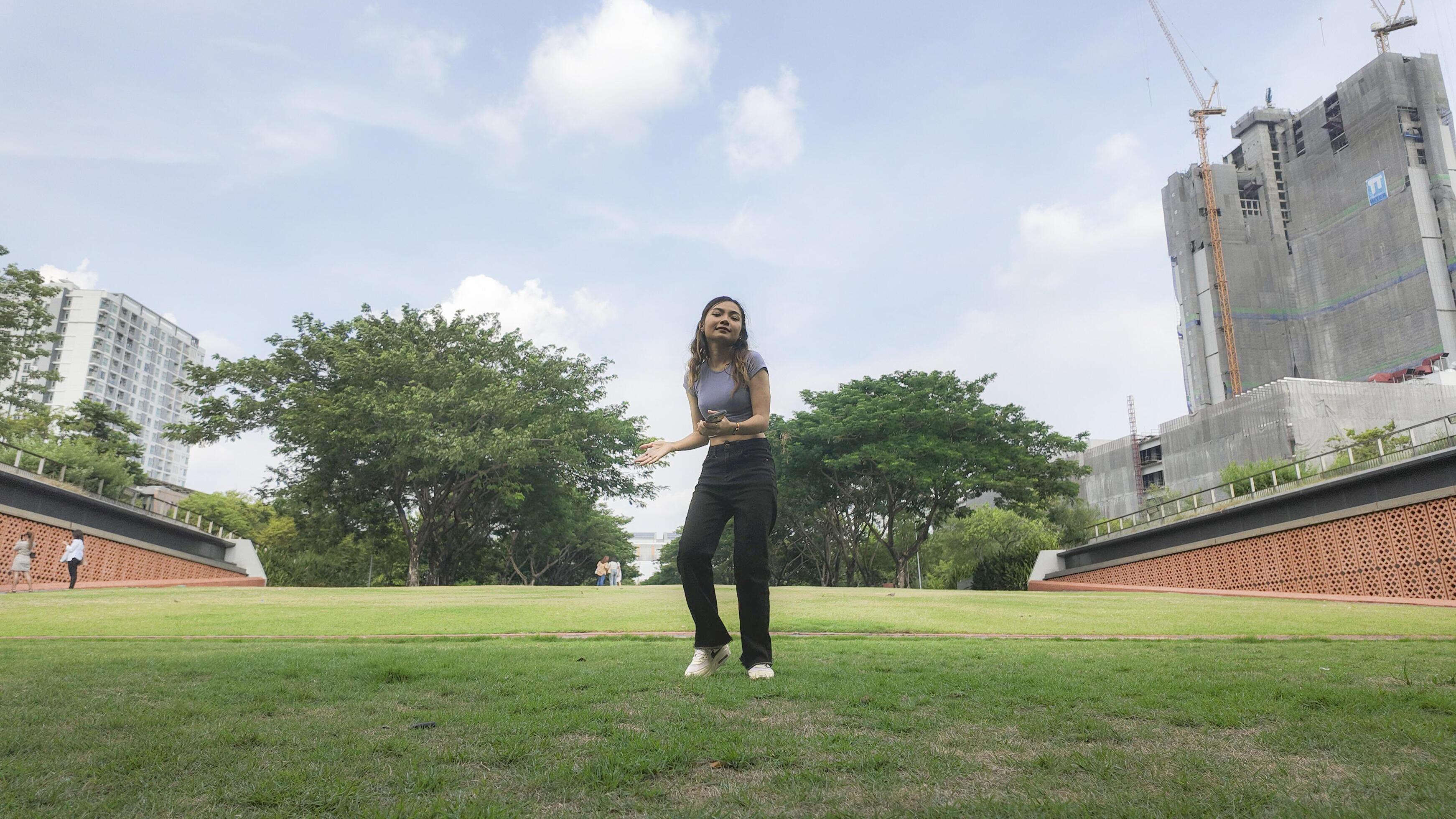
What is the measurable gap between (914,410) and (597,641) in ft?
104

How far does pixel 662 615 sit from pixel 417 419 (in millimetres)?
20561

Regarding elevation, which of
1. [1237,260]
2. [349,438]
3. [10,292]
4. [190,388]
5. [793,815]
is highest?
[1237,260]

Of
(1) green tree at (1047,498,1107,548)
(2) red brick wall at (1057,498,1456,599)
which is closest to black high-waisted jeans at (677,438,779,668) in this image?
(2) red brick wall at (1057,498,1456,599)

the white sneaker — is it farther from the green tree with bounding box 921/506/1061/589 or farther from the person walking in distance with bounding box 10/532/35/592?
the green tree with bounding box 921/506/1061/589

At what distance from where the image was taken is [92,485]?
28906mm

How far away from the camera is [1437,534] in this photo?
19.4 meters

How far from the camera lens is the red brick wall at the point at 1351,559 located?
19328 millimetres

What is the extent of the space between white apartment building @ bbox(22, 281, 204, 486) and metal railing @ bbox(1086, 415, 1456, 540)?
11048 cm

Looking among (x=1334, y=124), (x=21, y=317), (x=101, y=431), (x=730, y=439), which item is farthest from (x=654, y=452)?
(x=1334, y=124)

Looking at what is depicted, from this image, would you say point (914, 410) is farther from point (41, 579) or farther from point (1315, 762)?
point (1315, 762)

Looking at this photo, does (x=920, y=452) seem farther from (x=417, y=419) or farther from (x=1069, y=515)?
(x=1069, y=515)

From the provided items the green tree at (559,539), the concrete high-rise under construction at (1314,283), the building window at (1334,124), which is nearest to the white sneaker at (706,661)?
the green tree at (559,539)

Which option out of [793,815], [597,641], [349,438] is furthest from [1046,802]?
[349,438]

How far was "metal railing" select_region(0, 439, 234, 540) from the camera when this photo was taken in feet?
85.3
